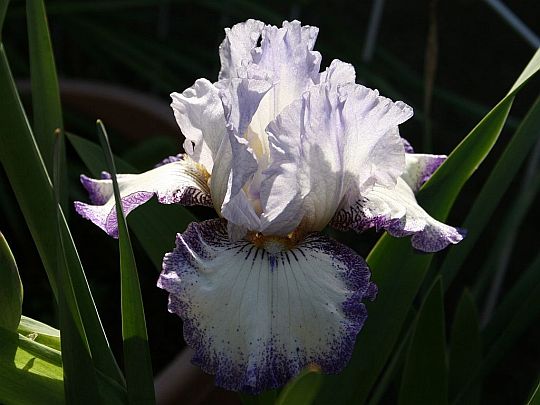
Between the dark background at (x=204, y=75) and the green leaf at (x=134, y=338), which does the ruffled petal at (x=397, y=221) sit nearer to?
the green leaf at (x=134, y=338)

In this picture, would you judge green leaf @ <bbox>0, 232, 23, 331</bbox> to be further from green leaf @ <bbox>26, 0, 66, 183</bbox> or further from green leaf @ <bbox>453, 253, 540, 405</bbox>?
green leaf @ <bbox>453, 253, 540, 405</bbox>

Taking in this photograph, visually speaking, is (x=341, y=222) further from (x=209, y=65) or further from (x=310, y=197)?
(x=209, y=65)

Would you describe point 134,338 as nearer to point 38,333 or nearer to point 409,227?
point 38,333

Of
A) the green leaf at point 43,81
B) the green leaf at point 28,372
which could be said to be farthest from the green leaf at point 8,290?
the green leaf at point 43,81

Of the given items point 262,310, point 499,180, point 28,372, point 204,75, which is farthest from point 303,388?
point 204,75

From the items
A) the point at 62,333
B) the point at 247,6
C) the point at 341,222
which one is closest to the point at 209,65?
the point at 247,6
